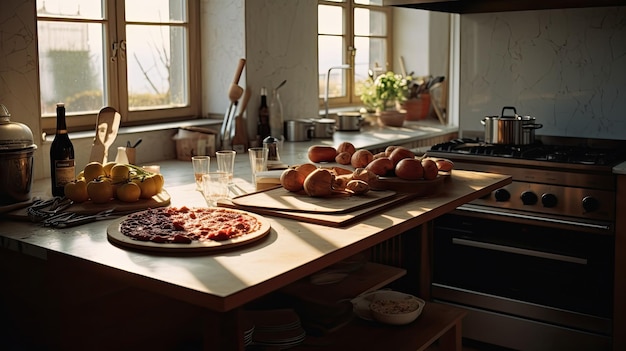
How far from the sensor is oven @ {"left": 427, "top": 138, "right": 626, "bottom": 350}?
324 cm

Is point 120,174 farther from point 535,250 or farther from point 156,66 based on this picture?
point 535,250

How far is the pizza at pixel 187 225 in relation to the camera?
6.42ft

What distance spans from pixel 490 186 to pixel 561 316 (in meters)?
0.92

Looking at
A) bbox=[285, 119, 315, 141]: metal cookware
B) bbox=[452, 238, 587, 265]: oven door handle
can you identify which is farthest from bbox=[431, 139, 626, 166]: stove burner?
bbox=[285, 119, 315, 141]: metal cookware

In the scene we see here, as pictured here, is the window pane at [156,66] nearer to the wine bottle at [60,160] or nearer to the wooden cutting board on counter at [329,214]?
the wine bottle at [60,160]

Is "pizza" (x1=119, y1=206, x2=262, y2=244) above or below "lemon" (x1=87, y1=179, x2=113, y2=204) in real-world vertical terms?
below

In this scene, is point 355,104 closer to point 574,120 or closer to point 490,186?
point 574,120

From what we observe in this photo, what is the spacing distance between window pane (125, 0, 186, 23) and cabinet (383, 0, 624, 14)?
3.57 feet

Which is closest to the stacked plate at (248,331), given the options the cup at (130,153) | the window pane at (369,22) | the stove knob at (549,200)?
the cup at (130,153)

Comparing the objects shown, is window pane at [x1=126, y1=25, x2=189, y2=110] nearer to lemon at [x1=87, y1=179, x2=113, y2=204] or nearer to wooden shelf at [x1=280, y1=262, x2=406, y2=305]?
lemon at [x1=87, y1=179, x2=113, y2=204]

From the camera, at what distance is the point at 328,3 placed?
512cm

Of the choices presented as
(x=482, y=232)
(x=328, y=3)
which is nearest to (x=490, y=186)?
(x=482, y=232)

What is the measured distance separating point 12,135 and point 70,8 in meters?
1.23

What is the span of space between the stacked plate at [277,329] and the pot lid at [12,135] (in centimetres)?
91
